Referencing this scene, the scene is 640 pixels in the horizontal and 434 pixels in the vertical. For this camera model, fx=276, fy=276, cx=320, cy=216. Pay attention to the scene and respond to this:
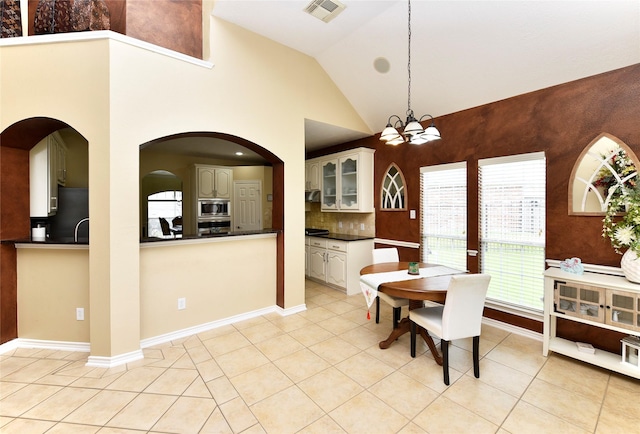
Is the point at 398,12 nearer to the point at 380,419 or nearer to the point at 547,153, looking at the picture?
the point at 547,153

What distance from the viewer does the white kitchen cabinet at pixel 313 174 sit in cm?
544

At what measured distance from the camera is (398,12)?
2.76 meters

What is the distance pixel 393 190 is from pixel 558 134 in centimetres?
212

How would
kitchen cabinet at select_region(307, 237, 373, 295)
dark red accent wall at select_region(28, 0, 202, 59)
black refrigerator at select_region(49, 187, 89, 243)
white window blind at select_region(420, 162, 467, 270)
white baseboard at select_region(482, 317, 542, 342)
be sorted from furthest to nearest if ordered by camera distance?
1. kitchen cabinet at select_region(307, 237, 373, 295)
2. white window blind at select_region(420, 162, 467, 270)
3. black refrigerator at select_region(49, 187, 89, 243)
4. white baseboard at select_region(482, 317, 542, 342)
5. dark red accent wall at select_region(28, 0, 202, 59)

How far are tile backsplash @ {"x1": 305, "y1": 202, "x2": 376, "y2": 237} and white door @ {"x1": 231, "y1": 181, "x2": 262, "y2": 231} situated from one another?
1296 millimetres

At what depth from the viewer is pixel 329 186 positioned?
528 centimetres

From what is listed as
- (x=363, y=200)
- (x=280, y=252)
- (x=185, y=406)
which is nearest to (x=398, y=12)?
(x=363, y=200)

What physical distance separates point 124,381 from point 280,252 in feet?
6.45

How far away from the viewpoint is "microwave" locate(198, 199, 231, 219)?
235 inches

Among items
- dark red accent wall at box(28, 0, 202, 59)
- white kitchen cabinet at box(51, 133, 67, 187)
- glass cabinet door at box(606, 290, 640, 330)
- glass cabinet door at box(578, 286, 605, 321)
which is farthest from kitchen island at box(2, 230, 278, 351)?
glass cabinet door at box(606, 290, 640, 330)

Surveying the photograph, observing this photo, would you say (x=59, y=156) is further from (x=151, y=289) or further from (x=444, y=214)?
(x=444, y=214)

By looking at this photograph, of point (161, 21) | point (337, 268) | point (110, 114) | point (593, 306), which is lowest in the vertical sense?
point (337, 268)

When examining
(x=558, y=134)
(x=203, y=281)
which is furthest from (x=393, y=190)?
(x=203, y=281)

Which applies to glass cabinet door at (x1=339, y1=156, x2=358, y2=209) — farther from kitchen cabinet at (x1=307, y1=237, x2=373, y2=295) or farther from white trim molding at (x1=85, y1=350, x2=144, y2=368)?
white trim molding at (x1=85, y1=350, x2=144, y2=368)
